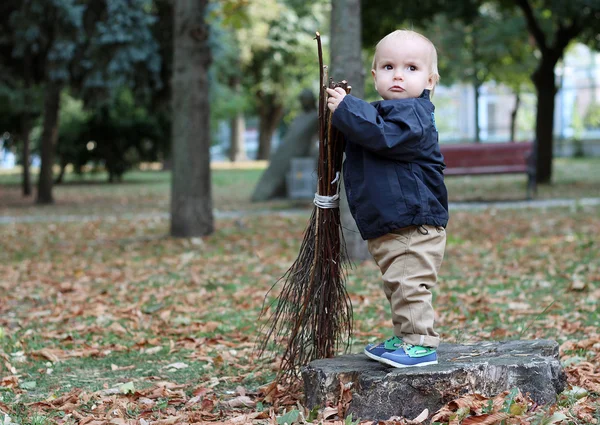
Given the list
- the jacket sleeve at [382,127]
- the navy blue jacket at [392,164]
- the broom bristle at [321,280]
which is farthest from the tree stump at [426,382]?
the jacket sleeve at [382,127]

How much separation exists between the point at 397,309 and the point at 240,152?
43.9m

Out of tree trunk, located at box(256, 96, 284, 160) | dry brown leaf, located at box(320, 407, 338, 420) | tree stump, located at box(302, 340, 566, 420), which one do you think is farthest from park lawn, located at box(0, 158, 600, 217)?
tree trunk, located at box(256, 96, 284, 160)

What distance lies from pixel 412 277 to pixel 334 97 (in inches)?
34.0

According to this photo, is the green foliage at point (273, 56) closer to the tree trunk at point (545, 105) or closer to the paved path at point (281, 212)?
the tree trunk at point (545, 105)

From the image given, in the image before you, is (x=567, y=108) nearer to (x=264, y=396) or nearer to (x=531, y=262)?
(x=531, y=262)

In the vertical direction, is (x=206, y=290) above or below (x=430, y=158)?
below

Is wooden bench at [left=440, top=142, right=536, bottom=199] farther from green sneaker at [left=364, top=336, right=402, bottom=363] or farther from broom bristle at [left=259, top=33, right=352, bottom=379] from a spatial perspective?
green sneaker at [left=364, top=336, right=402, bottom=363]

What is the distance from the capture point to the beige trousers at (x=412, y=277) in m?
3.66

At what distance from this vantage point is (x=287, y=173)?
58.3ft

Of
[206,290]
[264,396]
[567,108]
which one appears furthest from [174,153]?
[567,108]

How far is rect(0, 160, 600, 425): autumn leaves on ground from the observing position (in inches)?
160

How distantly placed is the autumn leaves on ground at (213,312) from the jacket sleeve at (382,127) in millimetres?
1115

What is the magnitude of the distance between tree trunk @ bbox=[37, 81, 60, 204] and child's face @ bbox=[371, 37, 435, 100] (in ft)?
52.3

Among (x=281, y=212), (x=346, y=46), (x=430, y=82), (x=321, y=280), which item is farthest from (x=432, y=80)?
(x=281, y=212)
